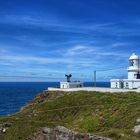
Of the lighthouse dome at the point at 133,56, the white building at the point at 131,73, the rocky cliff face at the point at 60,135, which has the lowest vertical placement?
the rocky cliff face at the point at 60,135

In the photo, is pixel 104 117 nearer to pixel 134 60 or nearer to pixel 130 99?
pixel 130 99

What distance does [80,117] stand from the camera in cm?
4803

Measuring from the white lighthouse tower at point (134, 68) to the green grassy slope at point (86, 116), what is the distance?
16082 mm

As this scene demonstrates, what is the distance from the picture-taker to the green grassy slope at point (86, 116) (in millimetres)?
34812

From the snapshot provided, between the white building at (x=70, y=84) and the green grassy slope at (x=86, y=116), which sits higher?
the white building at (x=70, y=84)

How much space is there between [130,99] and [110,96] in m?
5.59

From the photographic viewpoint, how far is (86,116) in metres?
47.8

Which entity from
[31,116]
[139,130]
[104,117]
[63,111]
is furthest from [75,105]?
[139,130]

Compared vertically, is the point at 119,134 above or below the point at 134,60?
below

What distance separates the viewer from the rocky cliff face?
1161 inches

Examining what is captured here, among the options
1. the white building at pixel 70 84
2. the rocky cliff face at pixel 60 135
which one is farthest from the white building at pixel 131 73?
the rocky cliff face at pixel 60 135

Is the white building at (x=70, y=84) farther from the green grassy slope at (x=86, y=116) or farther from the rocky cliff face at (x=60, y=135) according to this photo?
the rocky cliff face at (x=60, y=135)

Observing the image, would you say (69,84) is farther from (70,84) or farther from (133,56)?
(133,56)

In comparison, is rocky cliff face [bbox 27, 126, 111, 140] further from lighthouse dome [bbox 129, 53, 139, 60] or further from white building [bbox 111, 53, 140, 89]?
lighthouse dome [bbox 129, 53, 139, 60]
